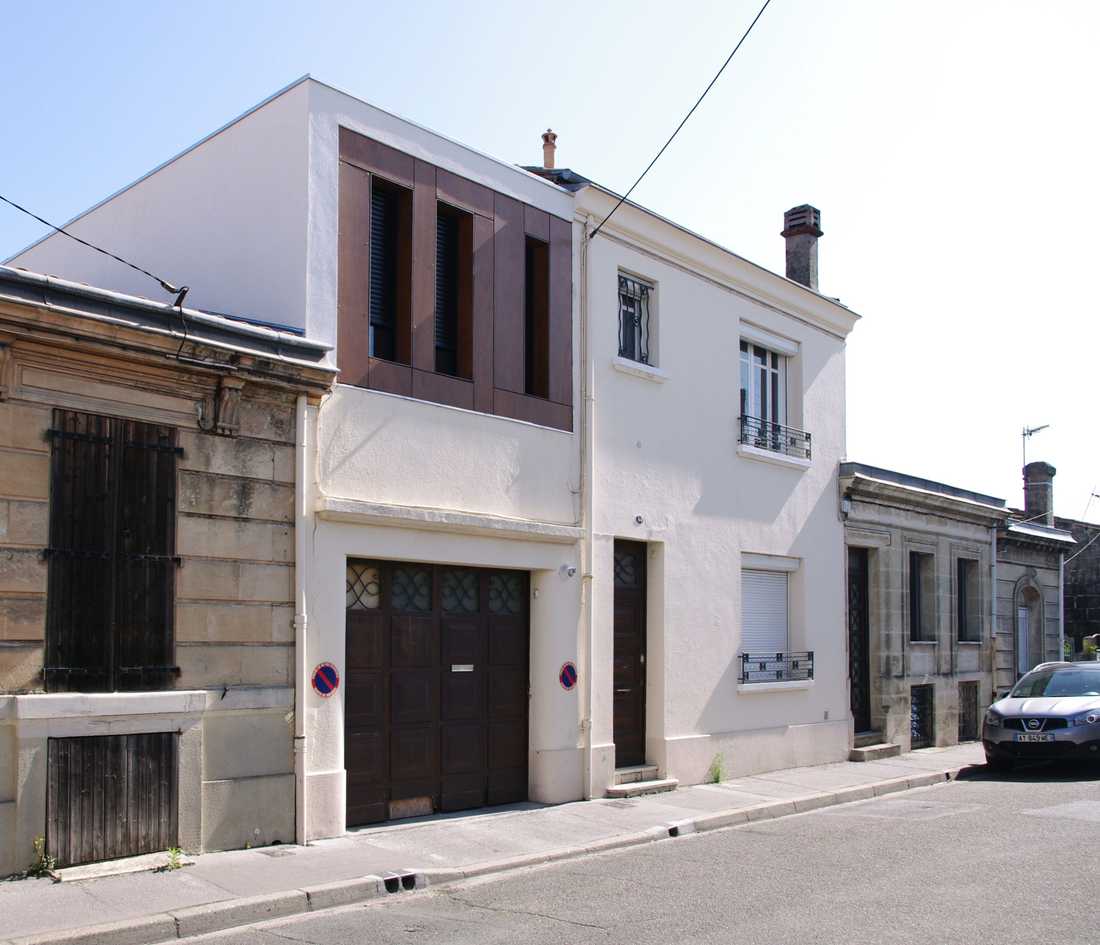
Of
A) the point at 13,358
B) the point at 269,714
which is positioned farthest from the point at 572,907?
the point at 13,358

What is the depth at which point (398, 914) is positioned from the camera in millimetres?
7793

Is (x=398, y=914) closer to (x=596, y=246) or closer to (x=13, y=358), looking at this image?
(x=13, y=358)

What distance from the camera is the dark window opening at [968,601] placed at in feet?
69.5

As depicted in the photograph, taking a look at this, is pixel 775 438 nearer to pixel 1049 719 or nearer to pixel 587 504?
pixel 587 504

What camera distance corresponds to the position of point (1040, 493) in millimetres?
26172

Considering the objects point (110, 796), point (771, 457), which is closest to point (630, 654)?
point (771, 457)

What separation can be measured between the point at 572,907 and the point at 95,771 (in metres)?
3.50

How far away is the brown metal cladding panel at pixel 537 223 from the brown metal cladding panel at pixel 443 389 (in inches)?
78.1

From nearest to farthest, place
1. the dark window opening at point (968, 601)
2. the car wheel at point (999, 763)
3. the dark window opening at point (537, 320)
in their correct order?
the dark window opening at point (537, 320) → the car wheel at point (999, 763) → the dark window opening at point (968, 601)

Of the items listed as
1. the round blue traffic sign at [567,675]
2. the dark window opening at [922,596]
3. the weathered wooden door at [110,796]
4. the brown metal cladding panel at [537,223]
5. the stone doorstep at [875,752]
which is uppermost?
the brown metal cladding panel at [537,223]

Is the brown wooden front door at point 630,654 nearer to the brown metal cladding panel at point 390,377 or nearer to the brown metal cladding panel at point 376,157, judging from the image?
the brown metal cladding panel at point 390,377

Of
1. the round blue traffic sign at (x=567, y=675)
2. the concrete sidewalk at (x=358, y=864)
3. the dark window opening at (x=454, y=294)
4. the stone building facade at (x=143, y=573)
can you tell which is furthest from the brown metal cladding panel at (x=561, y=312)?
the concrete sidewalk at (x=358, y=864)

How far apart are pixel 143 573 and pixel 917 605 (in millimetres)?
14468

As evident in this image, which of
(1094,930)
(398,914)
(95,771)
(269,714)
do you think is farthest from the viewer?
(269,714)
